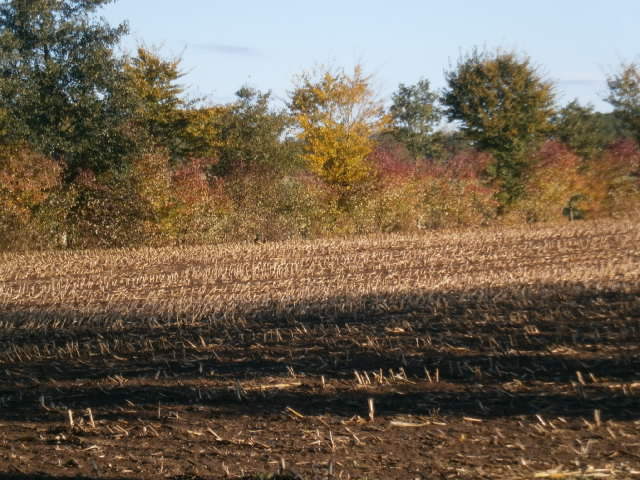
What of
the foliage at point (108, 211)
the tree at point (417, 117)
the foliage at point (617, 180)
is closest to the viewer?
the foliage at point (108, 211)

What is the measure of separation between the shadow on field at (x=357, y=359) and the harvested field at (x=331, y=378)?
0.03 metres

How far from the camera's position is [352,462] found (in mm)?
5426

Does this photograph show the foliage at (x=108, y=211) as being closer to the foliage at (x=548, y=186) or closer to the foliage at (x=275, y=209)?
the foliage at (x=275, y=209)

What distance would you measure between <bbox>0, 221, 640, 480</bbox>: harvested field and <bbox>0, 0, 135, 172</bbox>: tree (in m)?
10.8

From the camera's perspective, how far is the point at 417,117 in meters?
64.2

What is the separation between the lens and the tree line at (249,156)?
24.6m

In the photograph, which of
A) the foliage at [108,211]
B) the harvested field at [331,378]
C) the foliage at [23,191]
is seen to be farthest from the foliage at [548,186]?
the foliage at [23,191]

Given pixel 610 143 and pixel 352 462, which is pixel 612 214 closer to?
pixel 610 143

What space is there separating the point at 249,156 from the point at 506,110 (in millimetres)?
12115

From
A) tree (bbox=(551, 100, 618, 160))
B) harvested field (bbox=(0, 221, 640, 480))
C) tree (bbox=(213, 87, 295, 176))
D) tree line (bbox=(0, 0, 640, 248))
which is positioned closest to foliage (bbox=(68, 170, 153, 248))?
Result: tree line (bbox=(0, 0, 640, 248))

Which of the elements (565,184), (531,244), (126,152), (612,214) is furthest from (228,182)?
(612,214)

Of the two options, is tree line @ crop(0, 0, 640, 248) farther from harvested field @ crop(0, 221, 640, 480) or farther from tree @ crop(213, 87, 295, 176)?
harvested field @ crop(0, 221, 640, 480)

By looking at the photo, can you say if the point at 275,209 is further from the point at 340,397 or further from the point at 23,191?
the point at 340,397

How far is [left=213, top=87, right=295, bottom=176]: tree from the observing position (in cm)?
2944
